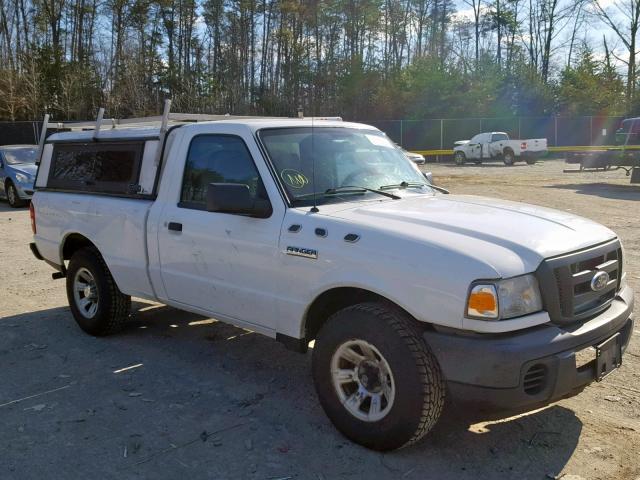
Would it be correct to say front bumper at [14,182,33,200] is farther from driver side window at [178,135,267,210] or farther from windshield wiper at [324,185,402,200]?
windshield wiper at [324,185,402,200]

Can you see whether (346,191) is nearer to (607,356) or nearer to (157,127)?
(607,356)

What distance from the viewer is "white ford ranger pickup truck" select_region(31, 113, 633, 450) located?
10.3 ft

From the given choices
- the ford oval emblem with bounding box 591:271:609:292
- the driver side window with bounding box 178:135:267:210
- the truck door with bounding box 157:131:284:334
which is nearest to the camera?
the ford oval emblem with bounding box 591:271:609:292

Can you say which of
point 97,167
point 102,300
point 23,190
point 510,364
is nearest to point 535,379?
point 510,364

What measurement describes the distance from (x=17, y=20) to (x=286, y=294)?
50.5m

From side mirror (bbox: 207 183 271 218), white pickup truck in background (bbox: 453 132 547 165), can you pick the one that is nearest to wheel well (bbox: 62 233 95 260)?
side mirror (bbox: 207 183 271 218)

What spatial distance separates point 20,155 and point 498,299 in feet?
54.6

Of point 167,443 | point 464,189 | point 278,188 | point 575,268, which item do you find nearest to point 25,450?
point 167,443

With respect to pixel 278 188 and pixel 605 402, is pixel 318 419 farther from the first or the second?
pixel 605 402

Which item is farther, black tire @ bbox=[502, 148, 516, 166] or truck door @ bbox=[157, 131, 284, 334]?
black tire @ bbox=[502, 148, 516, 166]

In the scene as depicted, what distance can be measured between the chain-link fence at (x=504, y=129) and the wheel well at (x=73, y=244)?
1425 inches

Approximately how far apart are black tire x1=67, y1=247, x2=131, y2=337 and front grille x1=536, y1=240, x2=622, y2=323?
12.5 feet

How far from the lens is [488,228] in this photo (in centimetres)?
353

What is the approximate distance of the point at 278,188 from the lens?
13.3 ft
